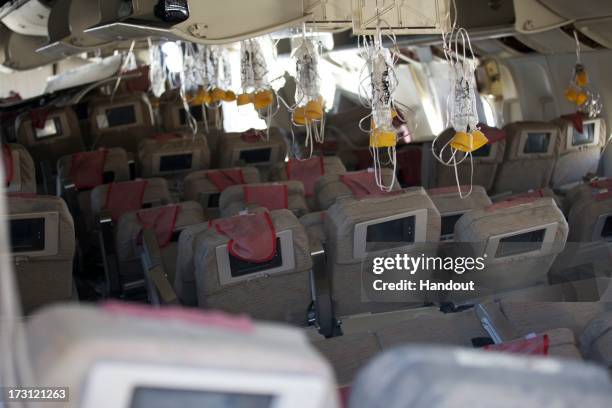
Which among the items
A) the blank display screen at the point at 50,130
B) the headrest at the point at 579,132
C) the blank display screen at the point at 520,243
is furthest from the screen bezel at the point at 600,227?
the blank display screen at the point at 50,130

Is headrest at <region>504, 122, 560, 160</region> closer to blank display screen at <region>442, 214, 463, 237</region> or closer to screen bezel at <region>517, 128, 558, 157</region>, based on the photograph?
screen bezel at <region>517, 128, 558, 157</region>

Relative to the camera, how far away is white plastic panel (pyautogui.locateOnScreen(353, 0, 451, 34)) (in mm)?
4562

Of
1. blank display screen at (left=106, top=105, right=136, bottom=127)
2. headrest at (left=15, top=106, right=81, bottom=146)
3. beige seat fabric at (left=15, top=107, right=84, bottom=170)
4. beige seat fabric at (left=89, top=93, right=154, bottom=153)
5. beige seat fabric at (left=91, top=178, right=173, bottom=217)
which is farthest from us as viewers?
blank display screen at (left=106, top=105, right=136, bottom=127)

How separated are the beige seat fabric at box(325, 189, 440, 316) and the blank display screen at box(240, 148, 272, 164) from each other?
430 centimetres

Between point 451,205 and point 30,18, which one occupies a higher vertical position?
point 30,18

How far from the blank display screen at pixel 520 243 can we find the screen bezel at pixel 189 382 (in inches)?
118

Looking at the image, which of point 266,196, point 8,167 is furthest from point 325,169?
point 8,167

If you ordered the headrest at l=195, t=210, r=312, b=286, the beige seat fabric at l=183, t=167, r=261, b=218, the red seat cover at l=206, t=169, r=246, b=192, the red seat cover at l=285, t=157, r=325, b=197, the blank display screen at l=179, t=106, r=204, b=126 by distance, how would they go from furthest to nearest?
the blank display screen at l=179, t=106, r=204, b=126 → the red seat cover at l=285, t=157, r=325, b=197 → the red seat cover at l=206, t=169, r=246, b=192 → the beige seat fabric at l=183, t=167, r=261, b=218 → the headrest at l=195, t=210, r=312, b=286

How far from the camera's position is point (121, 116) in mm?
10742

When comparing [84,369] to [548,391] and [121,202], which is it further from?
[121,202]

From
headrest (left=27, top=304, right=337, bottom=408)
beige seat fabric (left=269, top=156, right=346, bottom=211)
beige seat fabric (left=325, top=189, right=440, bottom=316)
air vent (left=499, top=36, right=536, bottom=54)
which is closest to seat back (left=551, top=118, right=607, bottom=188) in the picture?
air vent (left=499, top=36, right=536, bottom=54)

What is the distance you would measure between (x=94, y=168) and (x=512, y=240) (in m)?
4.51

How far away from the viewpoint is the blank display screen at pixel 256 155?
8.76m

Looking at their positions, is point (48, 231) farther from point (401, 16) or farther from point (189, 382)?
point (189, 382)
